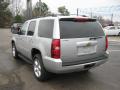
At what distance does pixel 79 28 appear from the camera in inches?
196

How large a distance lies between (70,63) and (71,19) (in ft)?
3.91

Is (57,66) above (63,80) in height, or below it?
above

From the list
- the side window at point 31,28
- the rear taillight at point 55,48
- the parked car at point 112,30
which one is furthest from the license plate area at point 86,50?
the parked car at point 112,30

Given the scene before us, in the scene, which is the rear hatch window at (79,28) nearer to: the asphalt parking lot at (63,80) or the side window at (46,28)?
the side window at (46,28)

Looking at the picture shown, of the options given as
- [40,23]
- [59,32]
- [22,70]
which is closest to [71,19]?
[59,32]

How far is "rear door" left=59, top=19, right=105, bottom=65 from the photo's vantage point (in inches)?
182

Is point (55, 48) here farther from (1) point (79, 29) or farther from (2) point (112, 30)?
(2) point (112, 30)

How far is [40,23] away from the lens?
552 cm

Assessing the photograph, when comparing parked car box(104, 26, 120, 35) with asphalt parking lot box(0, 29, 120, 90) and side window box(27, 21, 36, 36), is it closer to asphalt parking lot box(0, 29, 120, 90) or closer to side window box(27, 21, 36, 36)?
asphalt parking lot box(0, 29, 120, 90)

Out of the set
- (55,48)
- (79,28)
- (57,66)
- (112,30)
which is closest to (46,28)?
(55,48)

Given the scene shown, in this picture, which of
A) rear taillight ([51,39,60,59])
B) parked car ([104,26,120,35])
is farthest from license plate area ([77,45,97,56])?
parked car ([104,26,120,35])

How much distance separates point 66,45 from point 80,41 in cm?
43

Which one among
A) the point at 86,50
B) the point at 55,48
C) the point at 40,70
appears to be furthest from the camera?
the point at 40,70

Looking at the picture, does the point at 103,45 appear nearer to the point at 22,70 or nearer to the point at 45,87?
the point at 45,87
